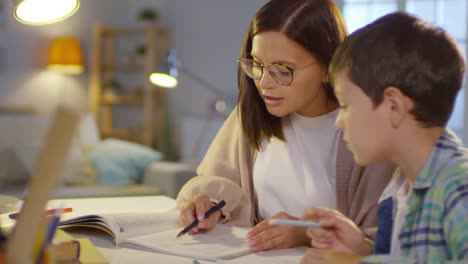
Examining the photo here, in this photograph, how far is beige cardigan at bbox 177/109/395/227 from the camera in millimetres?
1245

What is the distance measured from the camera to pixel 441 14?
4.28m

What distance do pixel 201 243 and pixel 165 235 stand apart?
9 centimetres

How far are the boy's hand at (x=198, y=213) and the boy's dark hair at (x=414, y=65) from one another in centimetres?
48

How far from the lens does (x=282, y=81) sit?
1287 mm

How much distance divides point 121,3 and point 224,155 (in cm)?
512

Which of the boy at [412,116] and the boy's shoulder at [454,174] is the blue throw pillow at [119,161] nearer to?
the boy at [412,116]

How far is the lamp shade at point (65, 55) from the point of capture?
5676mm

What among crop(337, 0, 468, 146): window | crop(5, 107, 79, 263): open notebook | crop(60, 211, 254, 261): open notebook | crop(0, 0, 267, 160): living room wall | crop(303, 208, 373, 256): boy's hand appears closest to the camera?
crop(5, 107, 79, 263): open notebook

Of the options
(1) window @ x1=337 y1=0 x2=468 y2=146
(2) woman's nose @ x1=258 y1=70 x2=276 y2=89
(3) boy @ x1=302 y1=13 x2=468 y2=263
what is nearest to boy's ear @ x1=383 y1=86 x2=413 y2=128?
(3) boy @ x1=302 y1=13 x2=468 y2=263

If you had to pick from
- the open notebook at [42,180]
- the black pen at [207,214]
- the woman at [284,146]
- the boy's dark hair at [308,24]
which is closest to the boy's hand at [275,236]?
the woman at [284,146]

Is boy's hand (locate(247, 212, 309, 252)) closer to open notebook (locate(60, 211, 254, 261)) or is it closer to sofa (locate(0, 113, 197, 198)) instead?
open notebook (locate(60, 211, 254, 261))

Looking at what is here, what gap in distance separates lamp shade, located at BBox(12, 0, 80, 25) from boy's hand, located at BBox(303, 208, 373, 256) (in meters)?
0.74

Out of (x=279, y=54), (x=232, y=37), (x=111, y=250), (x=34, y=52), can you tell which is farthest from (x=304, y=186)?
(x=34, y=52)

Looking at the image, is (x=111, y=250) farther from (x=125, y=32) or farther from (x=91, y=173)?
(x=125, y=32)
